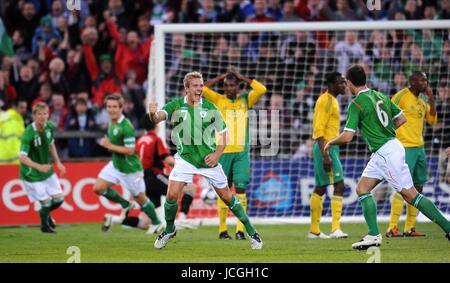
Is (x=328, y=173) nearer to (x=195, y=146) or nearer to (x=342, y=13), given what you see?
(x=195, y=146)

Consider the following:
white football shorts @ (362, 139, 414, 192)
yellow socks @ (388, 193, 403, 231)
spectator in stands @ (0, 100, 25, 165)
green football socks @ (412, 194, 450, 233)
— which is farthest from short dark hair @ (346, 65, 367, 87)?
spectator in stands @ (0, 100, 25, 165)

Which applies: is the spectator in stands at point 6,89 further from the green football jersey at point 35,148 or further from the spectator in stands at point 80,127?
the green football jersey at point 35,148

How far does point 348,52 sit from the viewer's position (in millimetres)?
19359

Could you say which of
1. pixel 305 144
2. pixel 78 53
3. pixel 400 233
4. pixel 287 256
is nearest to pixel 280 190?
pixel 305 144

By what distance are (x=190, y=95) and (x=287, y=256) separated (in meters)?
2.38

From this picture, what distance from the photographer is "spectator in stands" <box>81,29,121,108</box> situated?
20.6 meters

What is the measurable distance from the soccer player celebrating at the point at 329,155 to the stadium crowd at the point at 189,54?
4183 mm

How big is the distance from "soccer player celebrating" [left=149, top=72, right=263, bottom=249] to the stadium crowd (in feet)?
21.7

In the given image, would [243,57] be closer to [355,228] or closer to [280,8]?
[280,8]

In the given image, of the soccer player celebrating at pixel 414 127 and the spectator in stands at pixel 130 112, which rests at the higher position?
the soccer player celebrating at pixel 414 127

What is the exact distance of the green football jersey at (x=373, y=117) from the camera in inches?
465

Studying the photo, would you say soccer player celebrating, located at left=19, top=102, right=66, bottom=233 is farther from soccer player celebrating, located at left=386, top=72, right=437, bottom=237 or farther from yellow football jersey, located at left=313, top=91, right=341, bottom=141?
soccer player celebrating, located at left=386, top=72, right=437, bottom=237

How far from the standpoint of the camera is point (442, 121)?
18500 millimetres
